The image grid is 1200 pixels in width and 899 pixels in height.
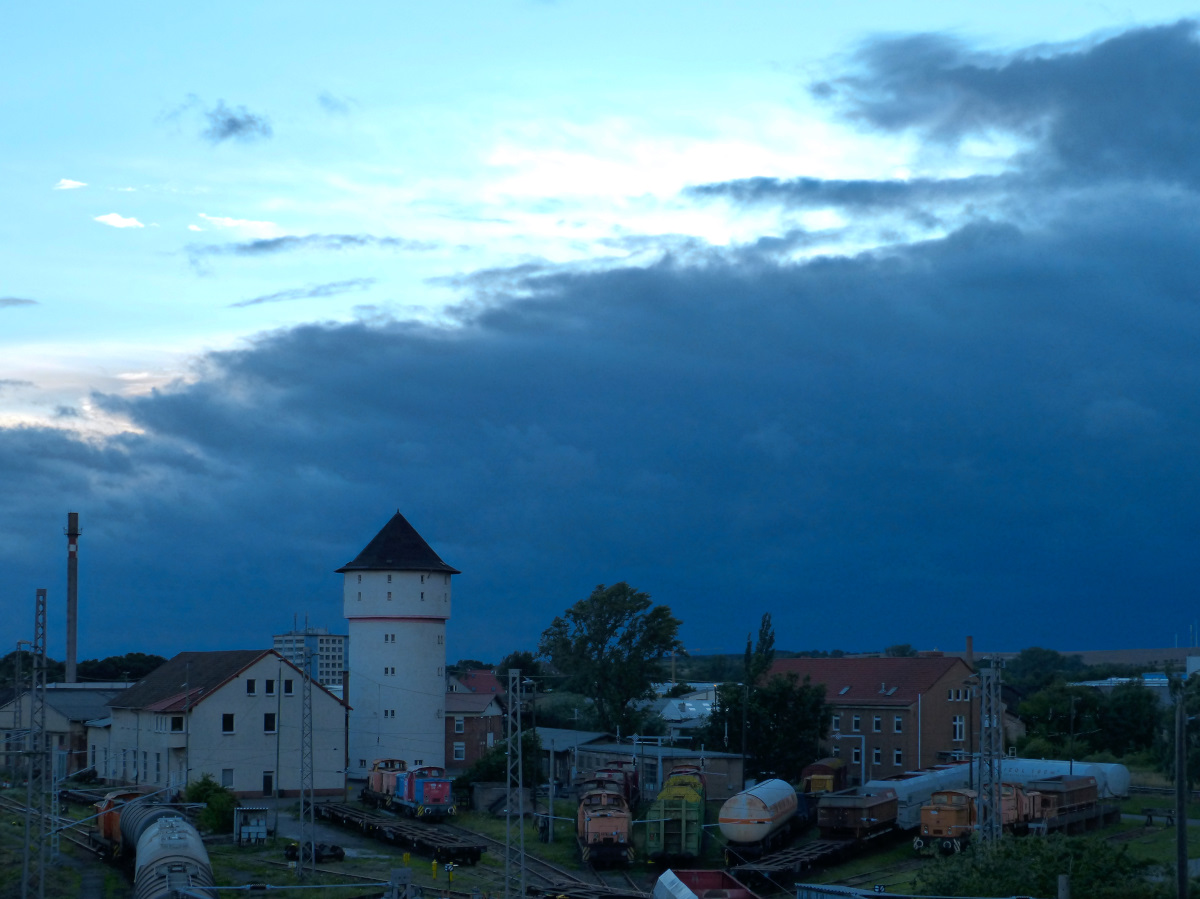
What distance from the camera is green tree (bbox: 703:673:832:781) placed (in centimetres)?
6519

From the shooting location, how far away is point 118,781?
66625 mm

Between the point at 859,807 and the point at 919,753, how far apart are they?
22.7 metres

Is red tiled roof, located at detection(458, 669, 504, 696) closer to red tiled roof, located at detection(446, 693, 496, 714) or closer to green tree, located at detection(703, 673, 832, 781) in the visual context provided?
red tiled roof, located at detection(446, 693, 496, 714)

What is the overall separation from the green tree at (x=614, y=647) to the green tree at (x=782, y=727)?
19.9 metres

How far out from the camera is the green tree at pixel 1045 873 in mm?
31266

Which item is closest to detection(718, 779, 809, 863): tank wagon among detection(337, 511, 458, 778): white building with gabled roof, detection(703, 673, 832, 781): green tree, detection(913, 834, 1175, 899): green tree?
detection(913, 834, 1175, 899): green tree

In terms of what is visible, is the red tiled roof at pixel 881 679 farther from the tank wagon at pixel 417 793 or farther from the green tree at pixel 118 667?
the green tree at pixel 118 667

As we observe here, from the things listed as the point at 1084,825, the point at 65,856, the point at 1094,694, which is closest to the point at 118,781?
the point at 65,856

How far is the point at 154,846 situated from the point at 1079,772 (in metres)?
41.9

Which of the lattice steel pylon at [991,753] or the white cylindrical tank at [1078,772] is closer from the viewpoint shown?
the lattice steel pylon at [991,753]

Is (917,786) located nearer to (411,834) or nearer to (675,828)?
(675,828)

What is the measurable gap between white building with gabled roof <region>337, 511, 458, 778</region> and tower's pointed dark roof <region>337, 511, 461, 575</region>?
0.19 feet

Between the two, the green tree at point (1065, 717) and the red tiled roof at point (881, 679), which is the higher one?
the red tiled roof at point (881, 679)

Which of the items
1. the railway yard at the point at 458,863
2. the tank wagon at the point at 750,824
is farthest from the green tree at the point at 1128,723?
the tank wagon at the point at 750,824
